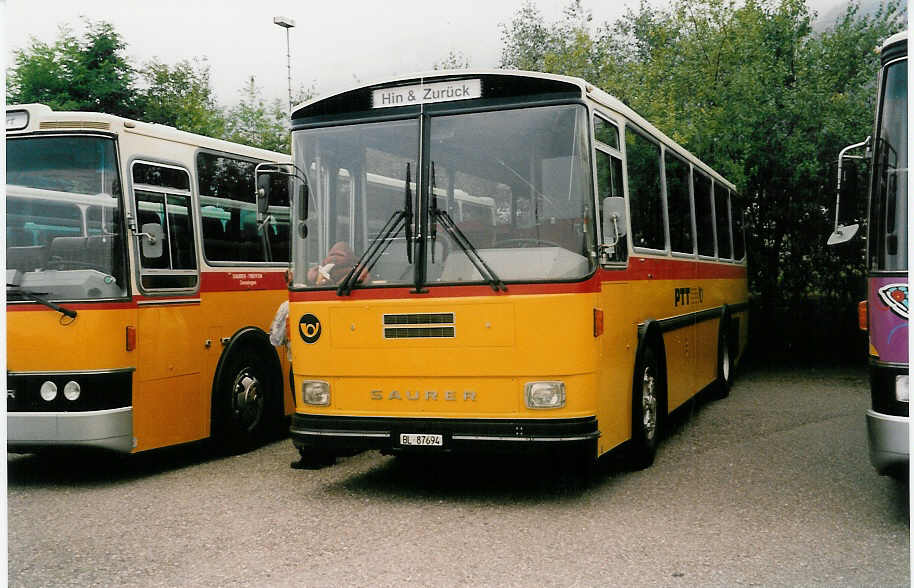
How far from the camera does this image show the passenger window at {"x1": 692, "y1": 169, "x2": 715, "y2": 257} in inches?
442

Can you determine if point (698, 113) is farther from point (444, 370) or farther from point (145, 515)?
point (145, 515)

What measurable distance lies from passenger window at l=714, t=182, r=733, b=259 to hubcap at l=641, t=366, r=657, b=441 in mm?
4634

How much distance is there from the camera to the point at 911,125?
5.95 meters

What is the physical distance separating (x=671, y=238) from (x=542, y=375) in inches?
134

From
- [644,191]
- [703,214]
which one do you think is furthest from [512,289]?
[703,214]

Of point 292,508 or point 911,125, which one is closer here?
point 911,125

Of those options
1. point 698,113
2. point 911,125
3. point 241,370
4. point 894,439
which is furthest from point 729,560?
point 698,113

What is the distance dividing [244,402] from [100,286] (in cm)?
220

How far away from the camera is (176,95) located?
2997cm

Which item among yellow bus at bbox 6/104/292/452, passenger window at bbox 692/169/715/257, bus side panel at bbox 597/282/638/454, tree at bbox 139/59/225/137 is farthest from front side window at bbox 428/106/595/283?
tree at bbox 139/59/225/137

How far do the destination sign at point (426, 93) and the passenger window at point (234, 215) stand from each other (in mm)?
1617

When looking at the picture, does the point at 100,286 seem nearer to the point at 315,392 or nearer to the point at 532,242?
the point at 315,392

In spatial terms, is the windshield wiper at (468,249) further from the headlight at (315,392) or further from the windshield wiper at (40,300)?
the windshield wiper at (40,300)

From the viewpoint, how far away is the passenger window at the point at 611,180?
7094 mm
